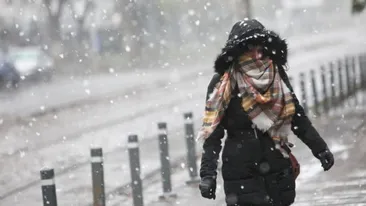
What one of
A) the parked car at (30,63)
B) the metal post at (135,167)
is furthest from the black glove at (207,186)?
the parked car at (30,63)

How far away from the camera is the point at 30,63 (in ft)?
144

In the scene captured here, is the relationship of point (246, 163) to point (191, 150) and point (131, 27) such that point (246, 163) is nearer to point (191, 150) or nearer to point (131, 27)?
point (191, 150)

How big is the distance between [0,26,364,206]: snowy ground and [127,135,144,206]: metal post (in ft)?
4.47

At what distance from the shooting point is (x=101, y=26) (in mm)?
59875

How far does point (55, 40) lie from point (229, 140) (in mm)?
49581

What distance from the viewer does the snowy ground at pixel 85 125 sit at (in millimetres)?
13188

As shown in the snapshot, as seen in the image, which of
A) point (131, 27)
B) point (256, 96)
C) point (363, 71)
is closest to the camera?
point (256, 96)

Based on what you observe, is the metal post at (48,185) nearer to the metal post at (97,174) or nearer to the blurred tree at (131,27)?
the metal post at (97,174)

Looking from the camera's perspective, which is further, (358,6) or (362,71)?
(362,71)

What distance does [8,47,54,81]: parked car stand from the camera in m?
43.2

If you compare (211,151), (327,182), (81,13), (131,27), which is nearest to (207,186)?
(211,151)

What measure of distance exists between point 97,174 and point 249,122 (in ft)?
12.6

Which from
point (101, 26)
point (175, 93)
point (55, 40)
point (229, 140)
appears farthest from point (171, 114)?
point (101, 26)

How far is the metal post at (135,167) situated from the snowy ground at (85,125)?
136cm
